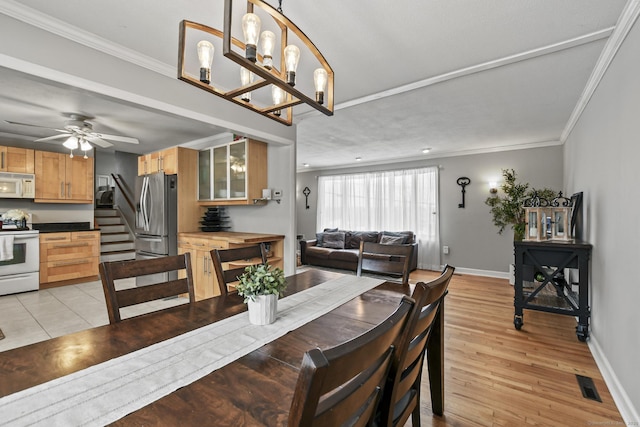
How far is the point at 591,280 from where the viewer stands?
284 centimetres

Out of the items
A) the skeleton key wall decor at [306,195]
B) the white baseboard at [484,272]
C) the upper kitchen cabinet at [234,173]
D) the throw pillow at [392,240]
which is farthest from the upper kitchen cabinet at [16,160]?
the white baseboard at [484,272]

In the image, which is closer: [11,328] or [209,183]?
[11,328]

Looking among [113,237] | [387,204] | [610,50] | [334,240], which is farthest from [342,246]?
[610,50]

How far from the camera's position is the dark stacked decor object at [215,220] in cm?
446

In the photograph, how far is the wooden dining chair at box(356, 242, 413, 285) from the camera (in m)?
2.12

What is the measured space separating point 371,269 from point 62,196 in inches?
223

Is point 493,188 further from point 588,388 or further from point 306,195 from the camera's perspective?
point 306,195

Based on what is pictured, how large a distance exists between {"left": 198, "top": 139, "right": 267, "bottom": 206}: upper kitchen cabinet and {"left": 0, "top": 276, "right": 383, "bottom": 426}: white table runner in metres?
2.77

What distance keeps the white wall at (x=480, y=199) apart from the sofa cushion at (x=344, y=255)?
1.89 metres

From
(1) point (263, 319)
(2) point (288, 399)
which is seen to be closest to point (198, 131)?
(1) point (263, 319)

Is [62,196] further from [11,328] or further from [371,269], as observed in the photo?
[371,269]

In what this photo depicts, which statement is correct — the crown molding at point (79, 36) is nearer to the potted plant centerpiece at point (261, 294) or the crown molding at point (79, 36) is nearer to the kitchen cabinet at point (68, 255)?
the potted plant centerpiece at point (261, 294)

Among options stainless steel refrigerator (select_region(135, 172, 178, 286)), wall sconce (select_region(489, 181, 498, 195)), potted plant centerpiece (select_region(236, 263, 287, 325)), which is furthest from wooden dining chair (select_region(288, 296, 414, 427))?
wall sconce (select_region(489, 181, 498, 195))

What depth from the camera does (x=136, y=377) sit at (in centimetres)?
86
